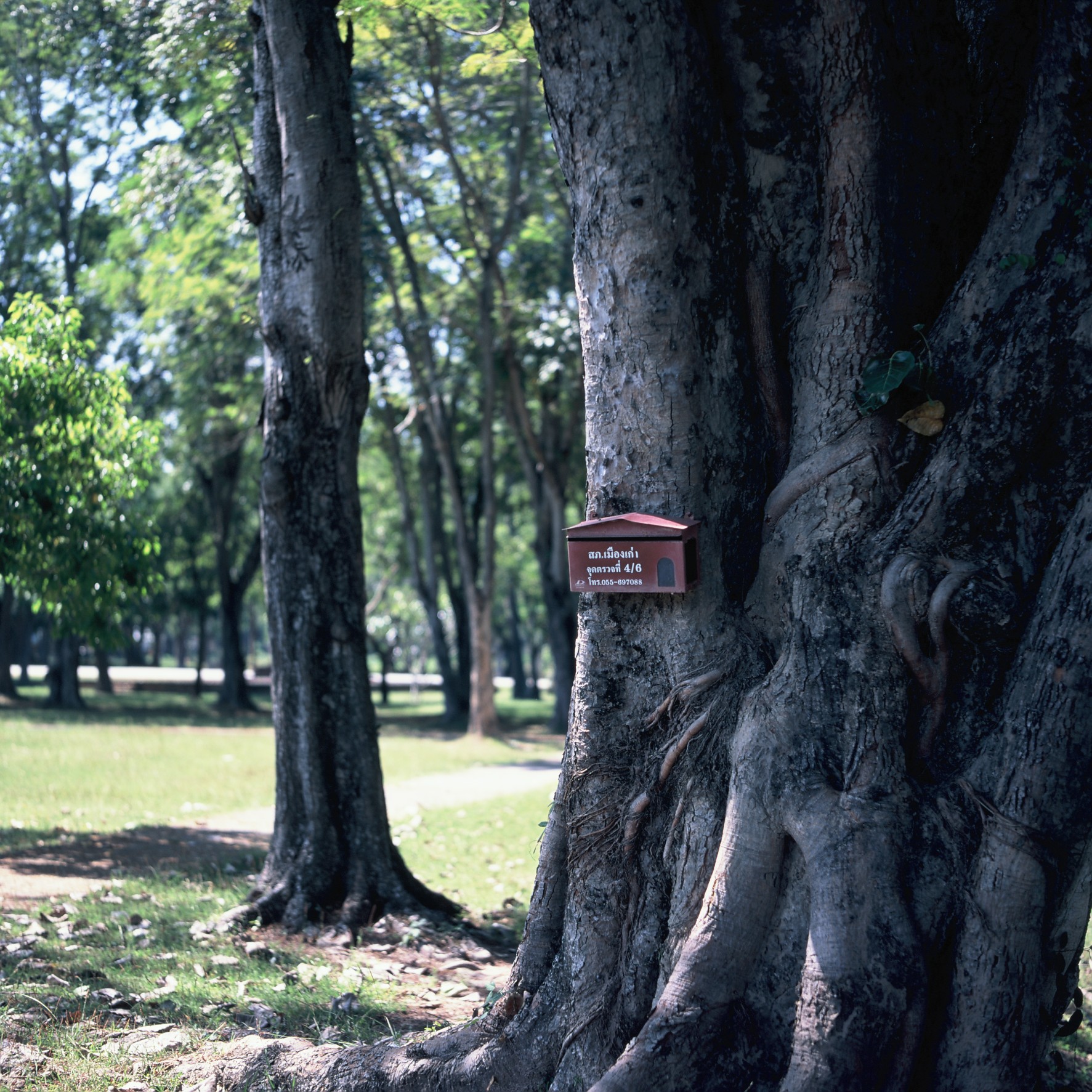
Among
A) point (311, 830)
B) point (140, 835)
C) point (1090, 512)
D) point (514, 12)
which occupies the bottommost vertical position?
point (140, 835)

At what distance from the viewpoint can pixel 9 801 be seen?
39.2ft

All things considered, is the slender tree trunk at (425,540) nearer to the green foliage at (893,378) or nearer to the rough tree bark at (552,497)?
the rough tree bark at (552,497)

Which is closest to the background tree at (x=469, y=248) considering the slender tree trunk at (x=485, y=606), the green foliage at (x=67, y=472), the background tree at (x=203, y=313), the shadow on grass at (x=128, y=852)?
the slender tree trunk at (x=485, y=606)

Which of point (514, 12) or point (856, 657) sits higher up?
point (514, 12)

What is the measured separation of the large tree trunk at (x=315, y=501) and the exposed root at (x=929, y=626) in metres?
4.28

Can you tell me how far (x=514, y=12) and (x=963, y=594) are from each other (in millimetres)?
7915

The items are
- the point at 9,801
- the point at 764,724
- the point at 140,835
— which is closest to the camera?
the point at 764,724

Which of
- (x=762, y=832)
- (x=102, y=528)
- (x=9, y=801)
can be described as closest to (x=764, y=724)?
(x=762, y=832)

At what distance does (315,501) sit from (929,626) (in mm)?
4522

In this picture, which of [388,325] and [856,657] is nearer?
[856,657]

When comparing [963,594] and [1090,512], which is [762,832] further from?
[1090,512]

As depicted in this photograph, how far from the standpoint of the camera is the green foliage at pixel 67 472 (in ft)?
27.7

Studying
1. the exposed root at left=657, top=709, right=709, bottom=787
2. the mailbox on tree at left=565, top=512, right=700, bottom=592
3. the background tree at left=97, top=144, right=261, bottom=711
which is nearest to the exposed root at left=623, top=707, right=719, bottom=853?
the exposed root at left=657, top=709, right=709, bottom=787

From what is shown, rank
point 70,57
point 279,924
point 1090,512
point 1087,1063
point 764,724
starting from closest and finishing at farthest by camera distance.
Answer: point 1090,512 → point 764,724 → point 1087,1063 → point 279,924 → point 70,57
